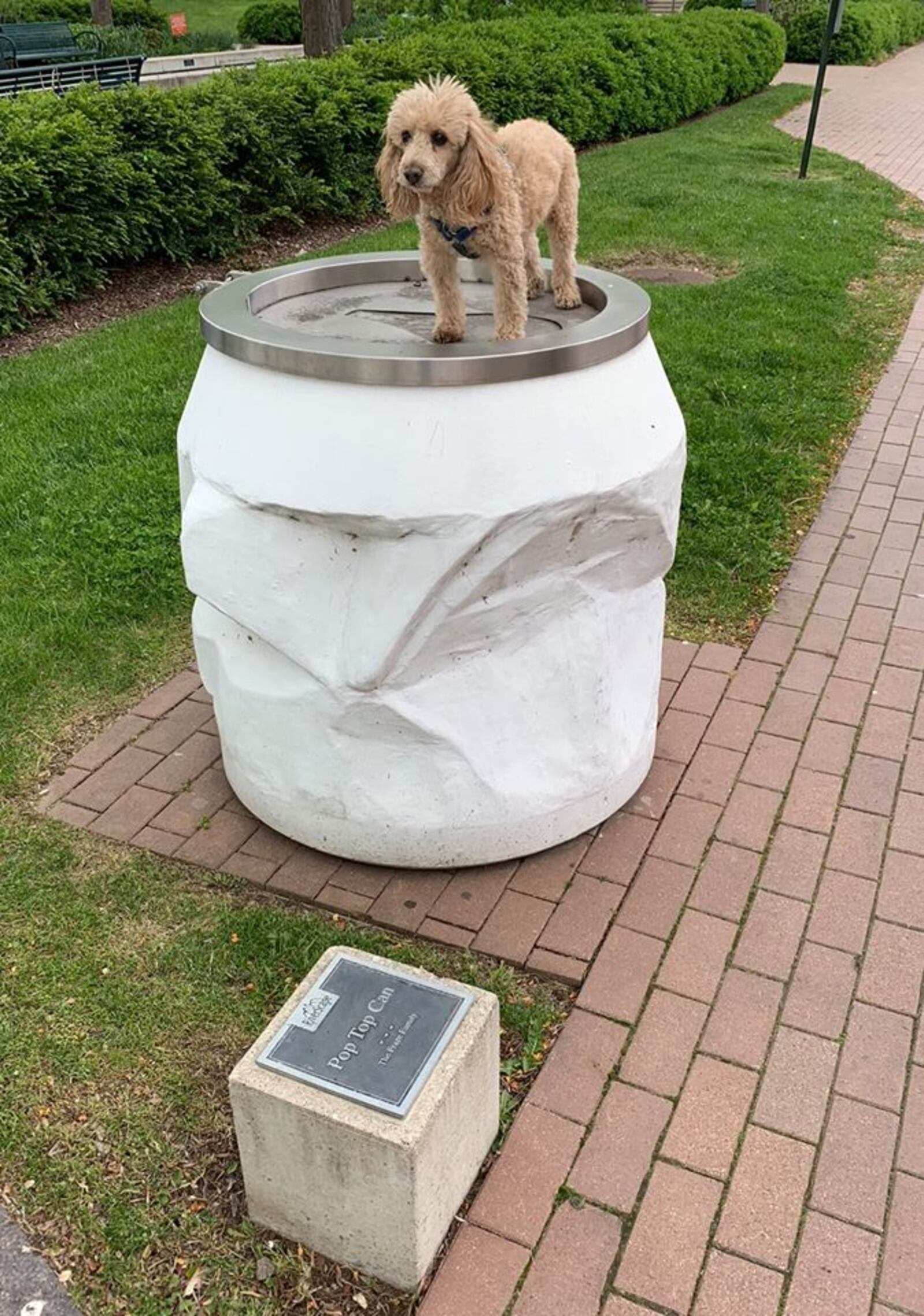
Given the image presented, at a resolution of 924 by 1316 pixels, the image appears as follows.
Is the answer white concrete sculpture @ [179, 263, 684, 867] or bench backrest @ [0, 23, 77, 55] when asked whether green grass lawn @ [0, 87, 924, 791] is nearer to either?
white concrete sculpture @ [179, 263, 684, 867]

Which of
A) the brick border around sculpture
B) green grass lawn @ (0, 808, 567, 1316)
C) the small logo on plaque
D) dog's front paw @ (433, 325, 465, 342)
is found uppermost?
dog's front paw @ (433, 325, 465, 342)

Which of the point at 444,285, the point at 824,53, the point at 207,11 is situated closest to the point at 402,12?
the point at 824,53

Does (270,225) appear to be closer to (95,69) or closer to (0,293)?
(0,293)

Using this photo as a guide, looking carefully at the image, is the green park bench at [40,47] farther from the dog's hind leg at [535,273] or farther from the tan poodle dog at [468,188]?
the tan poodle dog at [468,188]

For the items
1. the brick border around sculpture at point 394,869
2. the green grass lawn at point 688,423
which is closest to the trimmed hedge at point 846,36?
the green grass lawn at point 688,423

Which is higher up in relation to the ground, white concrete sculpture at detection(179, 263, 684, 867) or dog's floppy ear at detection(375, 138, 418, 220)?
dog's floppy ear at detection(375, 138, 418, 220)

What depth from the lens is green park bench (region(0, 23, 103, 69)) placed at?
1952 centimetres

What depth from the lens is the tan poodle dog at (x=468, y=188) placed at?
2.59 metres

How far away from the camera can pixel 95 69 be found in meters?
16.9

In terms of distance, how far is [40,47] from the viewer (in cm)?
2073

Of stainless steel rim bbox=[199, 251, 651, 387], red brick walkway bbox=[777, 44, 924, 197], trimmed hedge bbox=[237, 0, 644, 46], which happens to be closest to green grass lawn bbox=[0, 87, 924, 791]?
stainless steel rim bbox=[199, 251, 651, 387]

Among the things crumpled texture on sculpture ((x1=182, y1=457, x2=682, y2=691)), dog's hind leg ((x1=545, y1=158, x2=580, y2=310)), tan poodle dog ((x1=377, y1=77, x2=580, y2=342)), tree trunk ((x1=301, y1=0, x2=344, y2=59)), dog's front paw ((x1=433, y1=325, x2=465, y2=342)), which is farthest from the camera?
tree trunk ((x1=301, y1=0, x2=344, y2=59))

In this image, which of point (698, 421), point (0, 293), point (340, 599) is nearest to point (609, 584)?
point (340, 599)

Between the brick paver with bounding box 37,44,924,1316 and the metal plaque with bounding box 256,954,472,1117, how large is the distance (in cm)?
52
